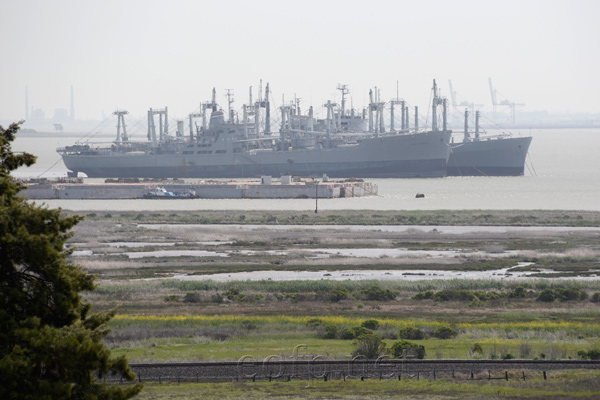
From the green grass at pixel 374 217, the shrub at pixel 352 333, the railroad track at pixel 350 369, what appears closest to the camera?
the railroad track at pixel 350 369

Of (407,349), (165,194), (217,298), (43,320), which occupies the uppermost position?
(43,320)

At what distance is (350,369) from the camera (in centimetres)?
2214

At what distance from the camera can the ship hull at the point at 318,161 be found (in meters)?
120

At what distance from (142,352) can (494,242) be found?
34620 mm

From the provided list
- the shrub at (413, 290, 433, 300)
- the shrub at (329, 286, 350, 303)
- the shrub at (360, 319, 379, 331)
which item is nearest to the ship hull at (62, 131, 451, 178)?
the shrub at (413, 290, 433, 300)

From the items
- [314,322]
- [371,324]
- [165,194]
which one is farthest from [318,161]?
[371,324]

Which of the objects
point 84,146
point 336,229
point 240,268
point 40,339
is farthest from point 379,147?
point 40,339

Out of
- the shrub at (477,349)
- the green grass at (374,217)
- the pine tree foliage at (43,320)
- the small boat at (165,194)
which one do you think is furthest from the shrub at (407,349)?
the small boat at (165,194)

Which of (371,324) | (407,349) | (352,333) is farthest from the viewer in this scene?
(371,324)

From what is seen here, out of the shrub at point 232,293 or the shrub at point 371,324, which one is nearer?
the shrub at point 371,324

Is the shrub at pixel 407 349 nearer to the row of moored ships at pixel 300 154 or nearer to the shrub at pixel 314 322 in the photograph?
the shrub at pixel 314 322

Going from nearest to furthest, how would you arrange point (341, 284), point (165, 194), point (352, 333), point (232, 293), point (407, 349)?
point (407, 349) → point (352, 333) → point (232, 293) → point (341, 284) → point (165, 194)

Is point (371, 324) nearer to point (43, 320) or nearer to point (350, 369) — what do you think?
point (350, 369)

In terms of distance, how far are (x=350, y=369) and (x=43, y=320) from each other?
10554 millimetres
